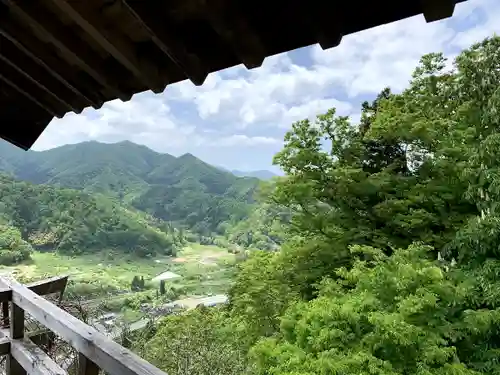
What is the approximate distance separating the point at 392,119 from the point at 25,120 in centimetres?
645

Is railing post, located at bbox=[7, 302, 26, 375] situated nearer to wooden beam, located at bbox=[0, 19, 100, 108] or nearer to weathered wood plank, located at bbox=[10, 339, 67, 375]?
weathered wood plank, located at bbox=[10, 339, 67, 375]

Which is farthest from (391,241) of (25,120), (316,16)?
(316,16)

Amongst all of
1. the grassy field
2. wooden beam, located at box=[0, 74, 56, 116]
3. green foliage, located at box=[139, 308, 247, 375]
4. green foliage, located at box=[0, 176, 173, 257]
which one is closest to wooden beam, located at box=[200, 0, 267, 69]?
wooden beam, located at box=[0, 74, 56, 116]

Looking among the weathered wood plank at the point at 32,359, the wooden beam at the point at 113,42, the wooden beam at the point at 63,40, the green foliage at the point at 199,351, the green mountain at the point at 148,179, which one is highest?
the green mountain at the point at 148,179

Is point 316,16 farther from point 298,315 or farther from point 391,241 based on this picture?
point 391,241

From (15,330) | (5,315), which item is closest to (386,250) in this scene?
(5,315)

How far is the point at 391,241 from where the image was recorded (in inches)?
260

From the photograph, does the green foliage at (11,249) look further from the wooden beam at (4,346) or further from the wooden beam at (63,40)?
the wooden beam at (63,40)

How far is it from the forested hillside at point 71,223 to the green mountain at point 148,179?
401 inches

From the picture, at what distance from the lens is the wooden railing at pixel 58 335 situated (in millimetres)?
1262

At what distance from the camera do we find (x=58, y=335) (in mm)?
1812

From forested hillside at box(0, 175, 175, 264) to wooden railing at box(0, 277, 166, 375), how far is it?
25.8 meters

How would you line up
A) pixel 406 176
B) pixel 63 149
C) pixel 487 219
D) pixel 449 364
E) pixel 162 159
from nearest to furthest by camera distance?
pixel 449 364
pixel 487 219
pixel 406 176
pixel 162 159
pixel 63 149

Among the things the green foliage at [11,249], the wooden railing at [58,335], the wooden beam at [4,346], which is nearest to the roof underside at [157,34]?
the wooden railing at [58,335]
